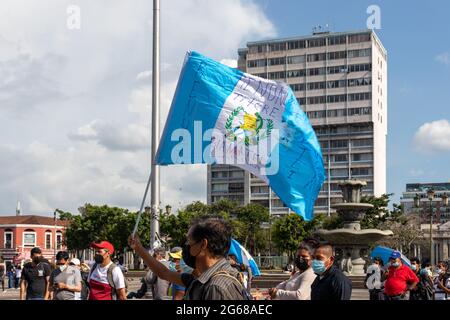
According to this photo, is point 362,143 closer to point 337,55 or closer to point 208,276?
point 337,55

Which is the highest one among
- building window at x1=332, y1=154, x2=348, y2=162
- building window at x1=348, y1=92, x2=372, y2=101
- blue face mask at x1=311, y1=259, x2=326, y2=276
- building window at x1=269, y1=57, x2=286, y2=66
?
building window at x1=269, y1=57, x2=286, y2=66

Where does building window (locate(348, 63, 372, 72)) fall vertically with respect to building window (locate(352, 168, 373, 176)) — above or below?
above

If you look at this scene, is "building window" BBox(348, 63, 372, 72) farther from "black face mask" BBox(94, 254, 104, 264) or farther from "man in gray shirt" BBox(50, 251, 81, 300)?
"black face mask" BBox(94, 254, 104, 264)

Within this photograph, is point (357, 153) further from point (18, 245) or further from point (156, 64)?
point (156, 64)

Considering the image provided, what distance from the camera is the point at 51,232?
119 meters

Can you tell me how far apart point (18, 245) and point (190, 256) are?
373ft

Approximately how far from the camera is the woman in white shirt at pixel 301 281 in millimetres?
7781

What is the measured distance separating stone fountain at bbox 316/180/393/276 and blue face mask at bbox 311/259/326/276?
2849cm

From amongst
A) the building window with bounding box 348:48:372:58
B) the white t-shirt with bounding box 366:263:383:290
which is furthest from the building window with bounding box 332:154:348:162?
the white t-shirt with bounding box 366:263:383:290

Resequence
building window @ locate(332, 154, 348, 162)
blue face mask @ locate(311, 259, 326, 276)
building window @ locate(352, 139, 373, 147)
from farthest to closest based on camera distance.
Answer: building window @ locate(332, 154, 348, 162), building window @ locate(352, 139, 373, 147), blue face mask @ locate(311, 259, 326, 276)

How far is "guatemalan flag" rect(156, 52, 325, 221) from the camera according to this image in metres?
11.1

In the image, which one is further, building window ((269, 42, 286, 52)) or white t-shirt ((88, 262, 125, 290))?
building window ((269, 42, 286, 52))
